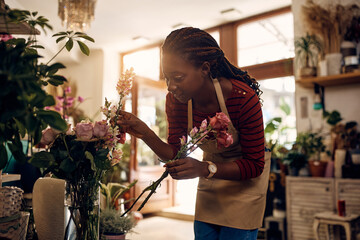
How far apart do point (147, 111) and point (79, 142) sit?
4561mm

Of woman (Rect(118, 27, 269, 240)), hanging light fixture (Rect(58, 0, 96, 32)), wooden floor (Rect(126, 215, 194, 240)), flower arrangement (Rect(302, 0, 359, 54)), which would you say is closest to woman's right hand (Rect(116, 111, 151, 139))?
woman (Rect(118, 27, 269, 240))

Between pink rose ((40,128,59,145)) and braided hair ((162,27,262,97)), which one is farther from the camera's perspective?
braided hair ((162,27,262,97))

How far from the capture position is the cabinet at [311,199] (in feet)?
10.3

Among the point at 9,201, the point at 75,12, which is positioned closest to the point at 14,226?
the point at 9,201

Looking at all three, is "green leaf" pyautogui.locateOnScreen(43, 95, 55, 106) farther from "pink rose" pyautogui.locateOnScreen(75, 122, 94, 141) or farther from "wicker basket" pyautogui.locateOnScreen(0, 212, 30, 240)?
"wicker basket" pyautogui.locateOnScreen(0, 212, 30, 240)

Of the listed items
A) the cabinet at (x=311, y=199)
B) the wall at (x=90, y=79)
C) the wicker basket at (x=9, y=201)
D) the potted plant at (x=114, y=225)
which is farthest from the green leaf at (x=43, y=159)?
the wall at (x=90, y=79)

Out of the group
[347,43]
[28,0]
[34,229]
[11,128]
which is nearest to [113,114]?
[11,128]

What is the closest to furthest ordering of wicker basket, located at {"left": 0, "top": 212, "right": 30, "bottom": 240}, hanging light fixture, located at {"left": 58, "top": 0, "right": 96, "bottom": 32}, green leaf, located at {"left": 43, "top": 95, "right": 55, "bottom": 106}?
green leaf, located at {"left": 43, "top": 95, "right": 55, "bottom": 106} → wicker basket, located at {"left": 0, "top": 212, "right": 30, "bottom": 240} → hanging light fixture, located at {"left": 58, "top": 0, "right": 96, "bottom": 32}

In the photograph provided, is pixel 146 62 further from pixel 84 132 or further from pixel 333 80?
pixel 84 132

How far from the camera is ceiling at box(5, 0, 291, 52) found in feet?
15.0

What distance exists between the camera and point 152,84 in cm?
544

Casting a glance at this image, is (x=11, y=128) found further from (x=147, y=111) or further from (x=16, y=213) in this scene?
(x=147, y=111)

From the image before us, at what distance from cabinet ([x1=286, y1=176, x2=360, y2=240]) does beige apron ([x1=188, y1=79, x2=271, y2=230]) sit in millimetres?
2366

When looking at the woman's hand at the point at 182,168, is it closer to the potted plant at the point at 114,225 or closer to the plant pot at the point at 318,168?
the potted plant at the point at 114,225
